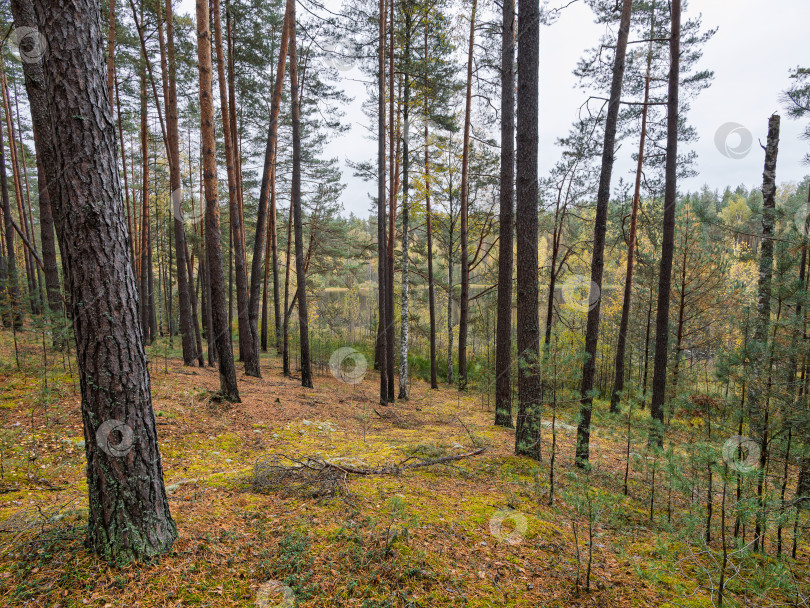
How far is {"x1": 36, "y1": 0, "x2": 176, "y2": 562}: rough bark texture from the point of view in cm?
201

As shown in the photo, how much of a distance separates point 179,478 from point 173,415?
2.13 m

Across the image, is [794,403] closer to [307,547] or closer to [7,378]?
[307,547]

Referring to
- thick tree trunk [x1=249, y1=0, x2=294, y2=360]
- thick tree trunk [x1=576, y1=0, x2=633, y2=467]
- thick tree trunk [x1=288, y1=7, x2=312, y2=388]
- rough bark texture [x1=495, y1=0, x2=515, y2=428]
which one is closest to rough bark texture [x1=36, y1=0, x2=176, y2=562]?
thick tree trunk [x1=576, y1=0, x2=633, y2=467]

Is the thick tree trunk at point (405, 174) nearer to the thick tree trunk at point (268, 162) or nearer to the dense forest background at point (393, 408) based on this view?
the dense forest background at point (393, 408)

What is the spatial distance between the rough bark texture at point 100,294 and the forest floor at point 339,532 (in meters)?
0.28

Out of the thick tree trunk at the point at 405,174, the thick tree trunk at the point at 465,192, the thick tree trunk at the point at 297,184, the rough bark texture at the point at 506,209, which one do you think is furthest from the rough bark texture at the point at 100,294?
the thick tree trunk at the point at 465,192

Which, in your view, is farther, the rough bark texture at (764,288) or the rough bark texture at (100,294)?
the rough bark texture at (764,288)

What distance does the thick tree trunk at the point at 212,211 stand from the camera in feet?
19.7

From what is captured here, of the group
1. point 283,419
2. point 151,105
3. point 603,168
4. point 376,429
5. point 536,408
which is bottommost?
point 376,429

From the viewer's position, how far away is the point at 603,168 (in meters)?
5.64

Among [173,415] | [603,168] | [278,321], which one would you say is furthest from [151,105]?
[603,168]

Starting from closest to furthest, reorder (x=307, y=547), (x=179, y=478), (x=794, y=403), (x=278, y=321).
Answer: (x=307, y=547) → (x=794, y=403) → (x=179, y=478) → (x=278, y=321)

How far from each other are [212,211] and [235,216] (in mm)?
2407

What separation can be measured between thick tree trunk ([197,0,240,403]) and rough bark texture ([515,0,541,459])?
16.1 feet
